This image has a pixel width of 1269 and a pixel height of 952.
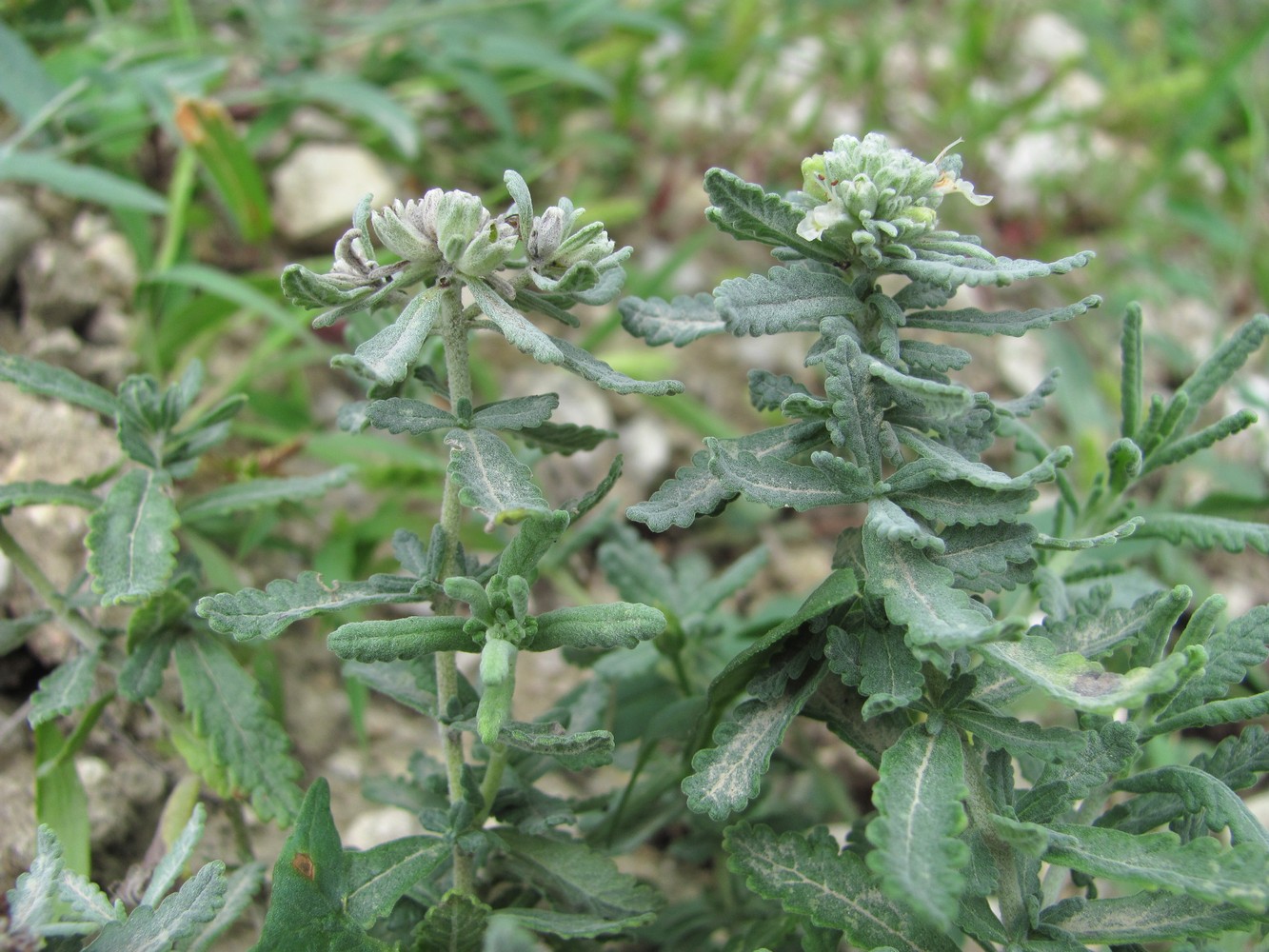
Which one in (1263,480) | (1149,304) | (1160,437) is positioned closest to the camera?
(1160,437)

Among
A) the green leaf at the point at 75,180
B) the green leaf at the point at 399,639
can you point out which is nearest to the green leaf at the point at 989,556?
the green leaf at the point at 399,639

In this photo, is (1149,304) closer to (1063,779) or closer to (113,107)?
(1063,779)

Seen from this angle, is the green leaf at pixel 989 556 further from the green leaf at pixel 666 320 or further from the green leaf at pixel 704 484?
the green leaf at pixel 666 320

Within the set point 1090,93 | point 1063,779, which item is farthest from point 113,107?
point 1090,93

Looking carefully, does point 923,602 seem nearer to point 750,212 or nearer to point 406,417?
point 750,212

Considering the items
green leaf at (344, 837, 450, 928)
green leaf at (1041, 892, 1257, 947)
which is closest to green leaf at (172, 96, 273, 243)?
green leaf at (344, 837, 450, 928)

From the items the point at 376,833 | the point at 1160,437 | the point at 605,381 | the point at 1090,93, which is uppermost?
the point at 605,381
